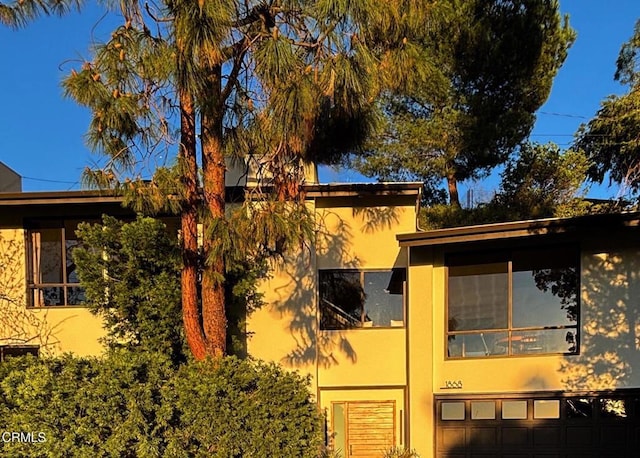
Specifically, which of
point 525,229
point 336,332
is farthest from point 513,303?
point 336,332

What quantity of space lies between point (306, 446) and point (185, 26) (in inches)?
196

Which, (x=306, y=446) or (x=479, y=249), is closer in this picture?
(x=306, y=446)

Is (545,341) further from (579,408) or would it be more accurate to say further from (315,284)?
(315,284)

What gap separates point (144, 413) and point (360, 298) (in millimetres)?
4880

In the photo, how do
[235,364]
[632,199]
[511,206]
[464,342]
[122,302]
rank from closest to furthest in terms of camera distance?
[235,364]
[122,302]
[464,342]
[632,199]
[511,206]

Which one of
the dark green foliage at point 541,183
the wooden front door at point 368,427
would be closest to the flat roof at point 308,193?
the wooden front door at point 368,427

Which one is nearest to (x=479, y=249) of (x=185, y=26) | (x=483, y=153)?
(x=483, y=153)

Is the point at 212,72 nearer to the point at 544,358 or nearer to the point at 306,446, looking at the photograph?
the point at 306,446

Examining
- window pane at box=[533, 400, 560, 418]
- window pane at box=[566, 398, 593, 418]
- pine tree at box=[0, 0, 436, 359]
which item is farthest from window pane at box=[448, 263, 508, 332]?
pine tree at box=[0, 0, 436, 359]

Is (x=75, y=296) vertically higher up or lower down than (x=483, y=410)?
higher up

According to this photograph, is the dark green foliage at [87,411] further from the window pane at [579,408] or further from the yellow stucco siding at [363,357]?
the window pane at [579,408]

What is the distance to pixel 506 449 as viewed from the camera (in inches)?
323

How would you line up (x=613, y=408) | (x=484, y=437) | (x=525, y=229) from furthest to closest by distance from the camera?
(x=484, y=437) → (x=525, y=229) → (x=613, y=408)

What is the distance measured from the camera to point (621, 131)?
30.0 feet
